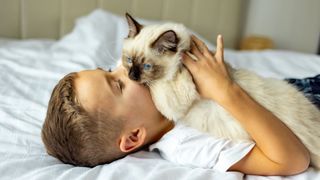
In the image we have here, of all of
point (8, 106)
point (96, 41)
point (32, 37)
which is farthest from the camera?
point (32, 37)

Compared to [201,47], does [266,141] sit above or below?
below

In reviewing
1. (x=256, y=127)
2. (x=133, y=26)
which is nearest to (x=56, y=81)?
(x=133, y=26)

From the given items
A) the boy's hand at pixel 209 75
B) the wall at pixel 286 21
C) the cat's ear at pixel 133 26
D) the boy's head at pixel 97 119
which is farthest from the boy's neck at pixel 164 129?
the wall at pixel 286 21

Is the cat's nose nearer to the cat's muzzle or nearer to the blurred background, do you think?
the cat's muzzle

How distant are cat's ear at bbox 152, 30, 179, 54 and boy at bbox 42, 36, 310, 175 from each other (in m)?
0.05

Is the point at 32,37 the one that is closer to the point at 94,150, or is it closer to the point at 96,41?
the point at 96,41

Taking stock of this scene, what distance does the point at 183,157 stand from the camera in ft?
3.26

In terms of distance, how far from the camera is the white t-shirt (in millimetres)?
Answer: 942

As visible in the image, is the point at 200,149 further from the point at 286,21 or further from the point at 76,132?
the point at 286,21

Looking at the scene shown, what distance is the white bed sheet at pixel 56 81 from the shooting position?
0.92 m

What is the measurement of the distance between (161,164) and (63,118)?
0.26 m

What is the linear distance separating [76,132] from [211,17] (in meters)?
1.82

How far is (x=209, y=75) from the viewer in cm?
96

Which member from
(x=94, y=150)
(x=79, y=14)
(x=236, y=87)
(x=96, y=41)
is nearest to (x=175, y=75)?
(x=236, y=87)
